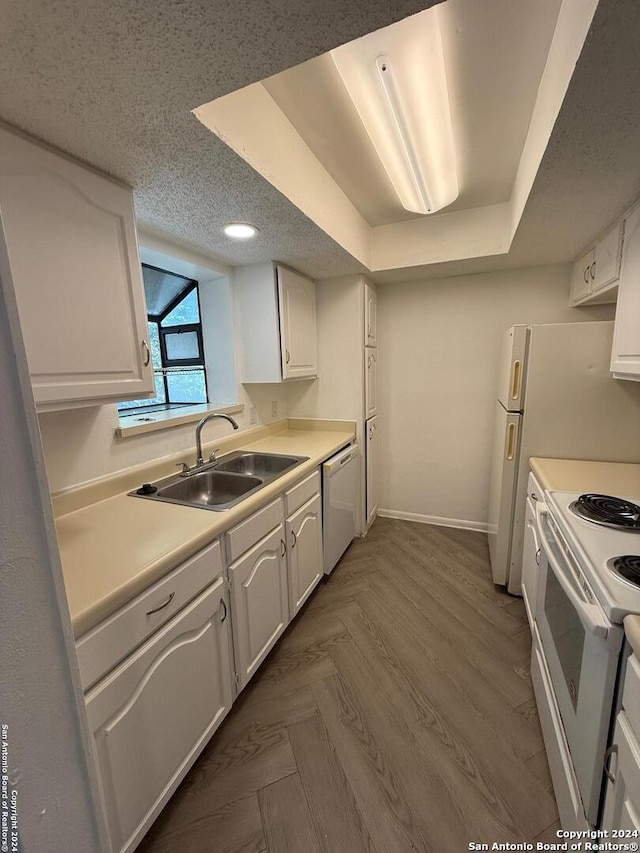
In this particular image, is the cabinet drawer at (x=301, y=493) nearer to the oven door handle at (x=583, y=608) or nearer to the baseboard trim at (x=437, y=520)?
the oven door handle at (x=583, y=608)

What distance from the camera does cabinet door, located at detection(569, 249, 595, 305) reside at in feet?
6.51

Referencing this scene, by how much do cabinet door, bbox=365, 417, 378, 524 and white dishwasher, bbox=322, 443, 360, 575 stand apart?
0.22m

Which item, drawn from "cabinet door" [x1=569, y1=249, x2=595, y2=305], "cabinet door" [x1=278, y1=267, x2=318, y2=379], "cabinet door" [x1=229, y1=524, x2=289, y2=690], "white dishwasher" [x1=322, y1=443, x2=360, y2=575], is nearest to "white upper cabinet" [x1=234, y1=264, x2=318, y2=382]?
"cabinet door" [x1=278, y1=267, x2=318, y2=379]

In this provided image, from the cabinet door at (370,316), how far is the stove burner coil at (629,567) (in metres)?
2.06

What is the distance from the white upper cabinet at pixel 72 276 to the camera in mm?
942

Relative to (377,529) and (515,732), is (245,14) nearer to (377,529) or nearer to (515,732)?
(515,732)

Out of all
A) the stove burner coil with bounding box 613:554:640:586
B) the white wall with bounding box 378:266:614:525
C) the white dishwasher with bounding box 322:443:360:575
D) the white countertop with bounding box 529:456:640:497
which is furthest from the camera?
the white wall with bounding box 378:266:614:525

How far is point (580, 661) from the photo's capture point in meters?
0.98

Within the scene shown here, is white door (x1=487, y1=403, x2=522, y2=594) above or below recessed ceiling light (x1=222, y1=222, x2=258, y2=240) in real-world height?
below

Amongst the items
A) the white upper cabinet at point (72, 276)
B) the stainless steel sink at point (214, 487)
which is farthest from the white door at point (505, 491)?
the white upper cabinet at point (72, 276)

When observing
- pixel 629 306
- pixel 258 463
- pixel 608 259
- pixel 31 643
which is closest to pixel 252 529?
pixel 258 463

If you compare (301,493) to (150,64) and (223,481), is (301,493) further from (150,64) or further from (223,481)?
(150,64)

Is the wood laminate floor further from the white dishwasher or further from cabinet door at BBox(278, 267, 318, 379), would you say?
cabinet door at BBox(278, 267, 318, 379)

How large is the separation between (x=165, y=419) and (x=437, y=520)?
2430mm
